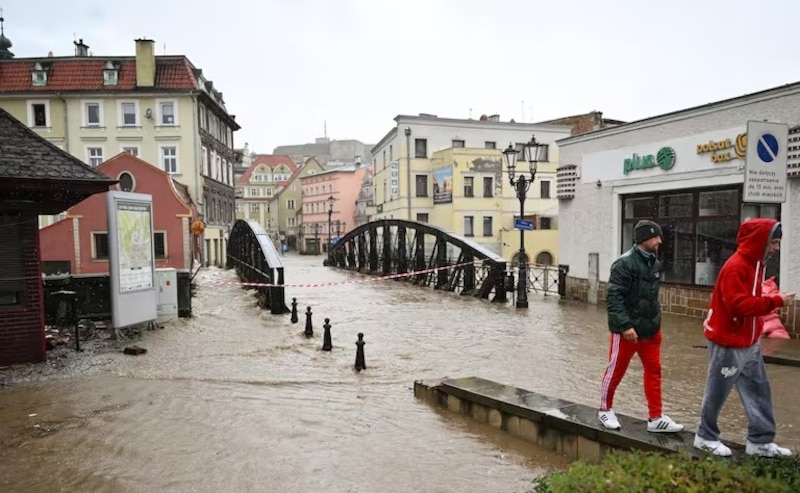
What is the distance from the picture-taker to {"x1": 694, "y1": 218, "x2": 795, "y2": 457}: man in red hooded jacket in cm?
388

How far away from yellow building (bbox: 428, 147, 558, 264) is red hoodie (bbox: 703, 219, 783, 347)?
35061 millimetres

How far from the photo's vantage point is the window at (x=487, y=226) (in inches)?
1622

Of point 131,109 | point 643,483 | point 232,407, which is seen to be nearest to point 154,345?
point 232,407

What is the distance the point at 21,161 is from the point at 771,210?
42.8 ft

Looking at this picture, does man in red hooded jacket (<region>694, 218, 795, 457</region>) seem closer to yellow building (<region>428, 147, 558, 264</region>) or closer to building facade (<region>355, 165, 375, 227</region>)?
yellow building (<region>428, 147, 558, 264</region>)

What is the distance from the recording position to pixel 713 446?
13.0 ft

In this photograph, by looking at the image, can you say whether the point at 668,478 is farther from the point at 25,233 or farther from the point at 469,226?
the point at 469,226

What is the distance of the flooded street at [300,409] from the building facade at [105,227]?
9.89 m

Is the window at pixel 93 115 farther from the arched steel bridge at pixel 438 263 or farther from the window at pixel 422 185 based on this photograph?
the window at pixel 422 185

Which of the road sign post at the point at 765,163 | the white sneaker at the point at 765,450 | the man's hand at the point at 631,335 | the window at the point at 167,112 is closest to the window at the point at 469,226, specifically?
the window at the point at 167,112

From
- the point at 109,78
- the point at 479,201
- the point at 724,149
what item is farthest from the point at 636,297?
the point at 109,78

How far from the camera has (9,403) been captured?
648 centimetres

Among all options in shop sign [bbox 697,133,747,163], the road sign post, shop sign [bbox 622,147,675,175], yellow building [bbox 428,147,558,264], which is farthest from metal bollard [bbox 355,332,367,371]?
yellow building [bbox 428,147,558,264]

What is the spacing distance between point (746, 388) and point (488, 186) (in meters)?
37.5
